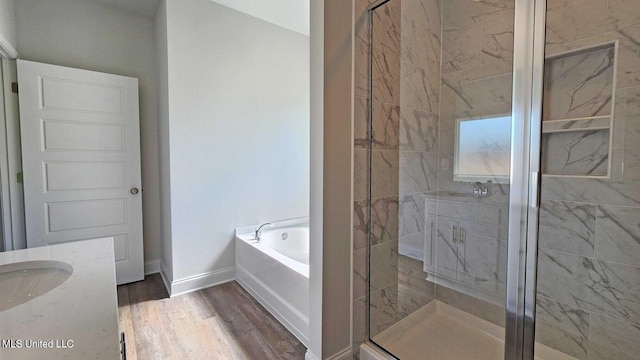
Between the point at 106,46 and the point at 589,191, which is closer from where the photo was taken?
the point at 589,191

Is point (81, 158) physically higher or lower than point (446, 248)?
higher

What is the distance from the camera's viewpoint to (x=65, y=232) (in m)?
2.45

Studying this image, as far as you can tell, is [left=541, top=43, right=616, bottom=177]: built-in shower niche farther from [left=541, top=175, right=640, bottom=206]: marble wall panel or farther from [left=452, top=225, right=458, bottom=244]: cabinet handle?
[left=452, top=225, right=458, bottom=244]: cabinet handle

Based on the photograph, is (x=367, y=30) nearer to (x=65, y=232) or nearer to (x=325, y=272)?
(x=325, y=272)

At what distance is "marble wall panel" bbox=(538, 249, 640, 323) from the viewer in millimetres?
1368

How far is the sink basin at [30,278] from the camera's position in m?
0.90

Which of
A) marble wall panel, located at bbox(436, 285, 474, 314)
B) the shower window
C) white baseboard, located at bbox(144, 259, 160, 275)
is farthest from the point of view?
white baseboard, located at bbox(144, 259, 160, 275)

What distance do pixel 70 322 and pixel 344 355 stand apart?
1.32 m

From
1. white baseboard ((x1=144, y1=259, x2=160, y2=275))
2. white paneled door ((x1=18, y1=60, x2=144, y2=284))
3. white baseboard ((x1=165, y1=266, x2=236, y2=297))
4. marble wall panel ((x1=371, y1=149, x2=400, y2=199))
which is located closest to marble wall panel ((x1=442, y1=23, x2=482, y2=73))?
marble wall panel ((x1=371, y1=149, x2=400, y2=199))

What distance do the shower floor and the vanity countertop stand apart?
1401 millimetres

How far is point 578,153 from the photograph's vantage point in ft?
4.90

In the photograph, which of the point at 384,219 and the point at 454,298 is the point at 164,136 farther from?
the point at 454,298

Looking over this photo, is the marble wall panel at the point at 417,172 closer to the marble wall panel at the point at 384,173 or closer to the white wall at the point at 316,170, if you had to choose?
the marble wall panel at the point at 384,173

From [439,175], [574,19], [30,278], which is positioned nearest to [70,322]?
[30,278]
